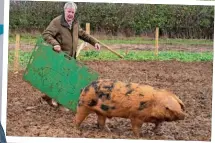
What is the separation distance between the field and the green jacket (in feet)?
0.54

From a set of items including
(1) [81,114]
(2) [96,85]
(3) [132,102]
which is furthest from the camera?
(1) [81,114]

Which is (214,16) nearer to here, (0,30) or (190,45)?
(190,45)

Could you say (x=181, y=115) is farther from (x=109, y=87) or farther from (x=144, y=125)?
(x=109, y=87)

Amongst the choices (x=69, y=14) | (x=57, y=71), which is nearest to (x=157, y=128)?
(x=57, y=71)

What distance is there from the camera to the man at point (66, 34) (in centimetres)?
525

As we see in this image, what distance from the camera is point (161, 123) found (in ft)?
17.0

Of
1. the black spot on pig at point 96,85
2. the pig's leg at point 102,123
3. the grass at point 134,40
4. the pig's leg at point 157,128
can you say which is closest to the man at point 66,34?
the grass at point 134,40

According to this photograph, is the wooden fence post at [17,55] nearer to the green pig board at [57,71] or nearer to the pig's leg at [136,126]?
the green pig board at [57,71]

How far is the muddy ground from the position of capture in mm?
5246

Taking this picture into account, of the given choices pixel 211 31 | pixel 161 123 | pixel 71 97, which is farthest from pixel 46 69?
pixel 211 31

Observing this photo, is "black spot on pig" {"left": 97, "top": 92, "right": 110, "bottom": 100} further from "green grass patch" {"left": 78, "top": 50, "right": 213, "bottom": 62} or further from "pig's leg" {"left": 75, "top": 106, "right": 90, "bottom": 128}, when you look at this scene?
"green grass patch" {"left": 78, "top": 50, "right": 213, "bottom": 62}

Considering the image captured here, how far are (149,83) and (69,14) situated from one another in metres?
1.15

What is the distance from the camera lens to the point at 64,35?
17.3 feet

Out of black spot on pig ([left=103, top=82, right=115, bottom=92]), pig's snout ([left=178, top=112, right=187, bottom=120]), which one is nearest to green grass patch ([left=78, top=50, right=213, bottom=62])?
black spot on pig ([left=103, top=82, right=115, bottom=92])
